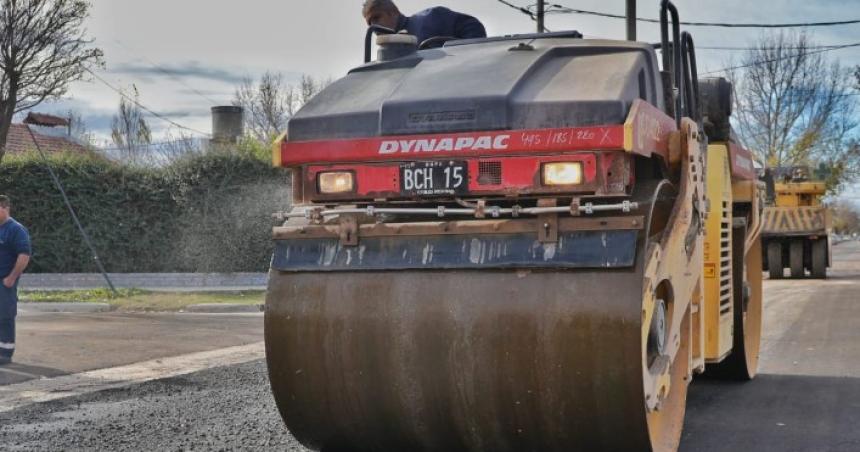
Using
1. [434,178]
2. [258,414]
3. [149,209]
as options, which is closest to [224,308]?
[149,209]

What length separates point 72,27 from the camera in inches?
874

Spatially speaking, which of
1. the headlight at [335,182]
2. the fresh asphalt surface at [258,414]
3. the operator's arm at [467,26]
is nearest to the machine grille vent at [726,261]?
the fresh asphalt surface at [258,414]

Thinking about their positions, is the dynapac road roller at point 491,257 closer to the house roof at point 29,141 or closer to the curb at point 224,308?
the curb at point 224,308

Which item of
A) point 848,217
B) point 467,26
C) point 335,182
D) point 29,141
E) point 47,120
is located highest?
point 47,120

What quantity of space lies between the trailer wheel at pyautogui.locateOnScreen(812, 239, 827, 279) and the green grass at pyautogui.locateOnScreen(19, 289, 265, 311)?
12.8m

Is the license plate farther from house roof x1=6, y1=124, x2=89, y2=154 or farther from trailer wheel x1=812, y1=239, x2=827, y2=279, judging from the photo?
house roof x1=6, y1=124, x2=89, y2=154

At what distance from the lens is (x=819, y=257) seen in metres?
23.4

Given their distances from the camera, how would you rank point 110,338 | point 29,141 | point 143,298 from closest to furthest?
point 110,338 → point 143,298 → point 29,141

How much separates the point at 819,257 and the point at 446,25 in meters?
19.4

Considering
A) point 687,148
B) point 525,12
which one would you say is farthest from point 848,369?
point 525,12

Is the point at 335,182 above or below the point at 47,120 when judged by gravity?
below

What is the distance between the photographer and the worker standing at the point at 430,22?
6.03 m

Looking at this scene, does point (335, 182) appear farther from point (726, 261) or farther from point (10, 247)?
point (10, 247)

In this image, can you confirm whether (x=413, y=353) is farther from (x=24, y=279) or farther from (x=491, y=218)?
(x=24, y=279)
